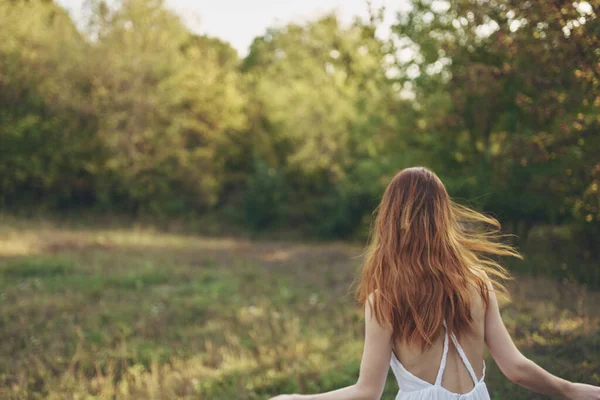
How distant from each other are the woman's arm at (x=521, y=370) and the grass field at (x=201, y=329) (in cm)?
247

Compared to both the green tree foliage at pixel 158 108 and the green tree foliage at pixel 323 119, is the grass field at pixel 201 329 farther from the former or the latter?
the green tree foliage at pixel 158 108

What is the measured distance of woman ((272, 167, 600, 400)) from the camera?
229 cm

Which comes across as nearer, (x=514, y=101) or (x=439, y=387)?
(x=439, y=387)

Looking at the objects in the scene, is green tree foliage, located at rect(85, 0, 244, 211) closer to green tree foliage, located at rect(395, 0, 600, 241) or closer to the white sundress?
green tree foliage, located at rect(395, 0, 600, 241)

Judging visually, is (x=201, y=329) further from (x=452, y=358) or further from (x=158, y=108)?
(x=158, y=108)

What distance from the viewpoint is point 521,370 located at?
236 centimetres

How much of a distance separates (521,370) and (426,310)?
0.52 metres

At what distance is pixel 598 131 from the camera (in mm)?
5844

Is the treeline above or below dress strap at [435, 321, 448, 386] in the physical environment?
above

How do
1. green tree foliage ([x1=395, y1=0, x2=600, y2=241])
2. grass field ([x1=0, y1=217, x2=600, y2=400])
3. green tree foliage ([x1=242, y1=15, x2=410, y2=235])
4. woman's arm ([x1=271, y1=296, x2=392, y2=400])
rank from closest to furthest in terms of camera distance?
woman's arm ([x1=271, y1=296, x2=392, y2=400]) → green tree foliage ([x1=395, y1=0, x2=600, y2=241]) → grass field ([x1=0, y1=217, x2=600, y2=400]) → green tree foliage ([x1=242, y1=15, x2=410, y2=235])

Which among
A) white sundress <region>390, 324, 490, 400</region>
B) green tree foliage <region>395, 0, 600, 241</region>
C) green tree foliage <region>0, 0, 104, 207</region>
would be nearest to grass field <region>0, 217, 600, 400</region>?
green tree foliage <region>395, 0, 600, 241</region>

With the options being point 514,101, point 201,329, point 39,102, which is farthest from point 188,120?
point 201,329

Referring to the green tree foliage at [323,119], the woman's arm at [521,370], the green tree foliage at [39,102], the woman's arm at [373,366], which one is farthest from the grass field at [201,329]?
the green tree foliage at [39,102]

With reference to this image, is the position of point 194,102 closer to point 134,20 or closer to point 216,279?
point 134,20
